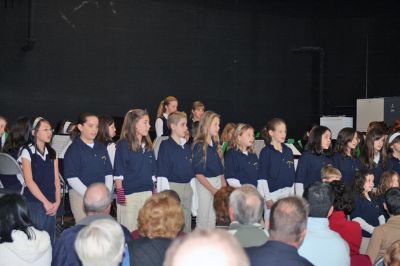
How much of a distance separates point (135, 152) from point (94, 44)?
16.9ft

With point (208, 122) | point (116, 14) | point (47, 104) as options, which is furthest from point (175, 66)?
point (208, 122)

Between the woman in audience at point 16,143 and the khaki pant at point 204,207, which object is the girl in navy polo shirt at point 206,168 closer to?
the khaki pant at point 204,207

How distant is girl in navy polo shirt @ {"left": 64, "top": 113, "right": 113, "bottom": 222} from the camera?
5422mm

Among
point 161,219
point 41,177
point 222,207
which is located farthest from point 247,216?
point 41,177

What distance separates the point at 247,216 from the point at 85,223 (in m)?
0.87

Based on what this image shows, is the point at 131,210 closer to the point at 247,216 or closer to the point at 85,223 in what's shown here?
the point at 85,223

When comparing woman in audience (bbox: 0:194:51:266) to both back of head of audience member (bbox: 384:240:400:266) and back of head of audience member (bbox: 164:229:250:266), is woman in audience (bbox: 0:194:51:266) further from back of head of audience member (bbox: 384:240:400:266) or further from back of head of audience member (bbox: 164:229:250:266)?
back of head of audience member (bbox: 164:229:250:266)

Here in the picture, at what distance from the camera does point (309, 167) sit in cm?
617

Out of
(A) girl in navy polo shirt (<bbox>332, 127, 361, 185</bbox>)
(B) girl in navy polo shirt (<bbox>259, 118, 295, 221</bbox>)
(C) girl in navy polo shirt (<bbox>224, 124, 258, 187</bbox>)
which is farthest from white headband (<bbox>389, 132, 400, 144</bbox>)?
(C) girl in navy polo shirt (<bbox>224, 124, 258, 187</bbox>)

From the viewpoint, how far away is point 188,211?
5.94 meters

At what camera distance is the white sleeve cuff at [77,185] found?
5.34 metres

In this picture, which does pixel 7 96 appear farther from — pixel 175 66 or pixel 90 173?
pixel 90 173

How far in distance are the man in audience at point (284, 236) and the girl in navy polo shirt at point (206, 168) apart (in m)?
3.14

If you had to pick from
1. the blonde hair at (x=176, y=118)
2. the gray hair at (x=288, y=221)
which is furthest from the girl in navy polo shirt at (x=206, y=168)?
the gray hair at (x=288, y=221)
